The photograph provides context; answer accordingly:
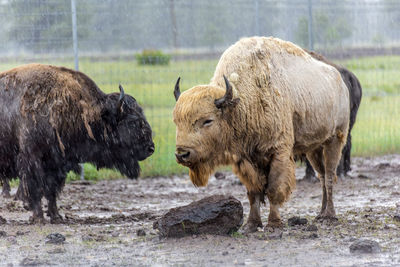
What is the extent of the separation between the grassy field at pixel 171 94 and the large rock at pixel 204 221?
5630 millimetres

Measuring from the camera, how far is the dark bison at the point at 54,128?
9273mm

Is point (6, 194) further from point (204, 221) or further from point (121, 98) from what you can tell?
point (204, 221)

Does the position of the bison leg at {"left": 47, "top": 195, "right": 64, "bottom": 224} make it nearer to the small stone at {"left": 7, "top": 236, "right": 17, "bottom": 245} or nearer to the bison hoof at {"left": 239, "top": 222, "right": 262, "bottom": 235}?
the small stone at {"left": 7, "top": 236, "right": 17, "bottom": 245}

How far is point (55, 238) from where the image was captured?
784 centimetres

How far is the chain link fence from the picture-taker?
1323 centimetres

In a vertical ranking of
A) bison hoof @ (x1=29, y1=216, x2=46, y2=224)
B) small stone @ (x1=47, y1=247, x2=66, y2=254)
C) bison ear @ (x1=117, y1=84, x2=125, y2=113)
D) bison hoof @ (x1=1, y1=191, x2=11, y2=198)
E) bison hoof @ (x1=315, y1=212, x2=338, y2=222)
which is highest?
bison ear @ (x1=117, y1=84, x2=125, y2=113)

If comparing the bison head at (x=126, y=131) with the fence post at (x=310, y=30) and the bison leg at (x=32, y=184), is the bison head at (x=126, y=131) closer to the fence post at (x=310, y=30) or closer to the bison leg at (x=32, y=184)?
the bison leg at (x=32, y=184)

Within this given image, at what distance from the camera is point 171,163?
13.8m

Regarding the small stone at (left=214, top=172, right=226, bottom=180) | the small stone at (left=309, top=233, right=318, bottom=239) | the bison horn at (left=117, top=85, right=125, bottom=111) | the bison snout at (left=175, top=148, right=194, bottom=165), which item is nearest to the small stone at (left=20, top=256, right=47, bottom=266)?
the bison snout at (left=175, top=148, right=194, bottom=165)

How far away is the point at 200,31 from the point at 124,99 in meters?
4.44

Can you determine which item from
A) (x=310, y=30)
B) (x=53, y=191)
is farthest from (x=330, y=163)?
(x=310, y=30)

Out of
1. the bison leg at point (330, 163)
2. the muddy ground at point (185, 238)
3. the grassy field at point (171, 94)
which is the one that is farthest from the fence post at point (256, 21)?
the bison leg at point (330, 163)

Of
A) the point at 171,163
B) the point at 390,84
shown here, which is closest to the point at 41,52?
the point at 171,163

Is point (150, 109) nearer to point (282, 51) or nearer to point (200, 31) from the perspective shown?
point (200, 31)
